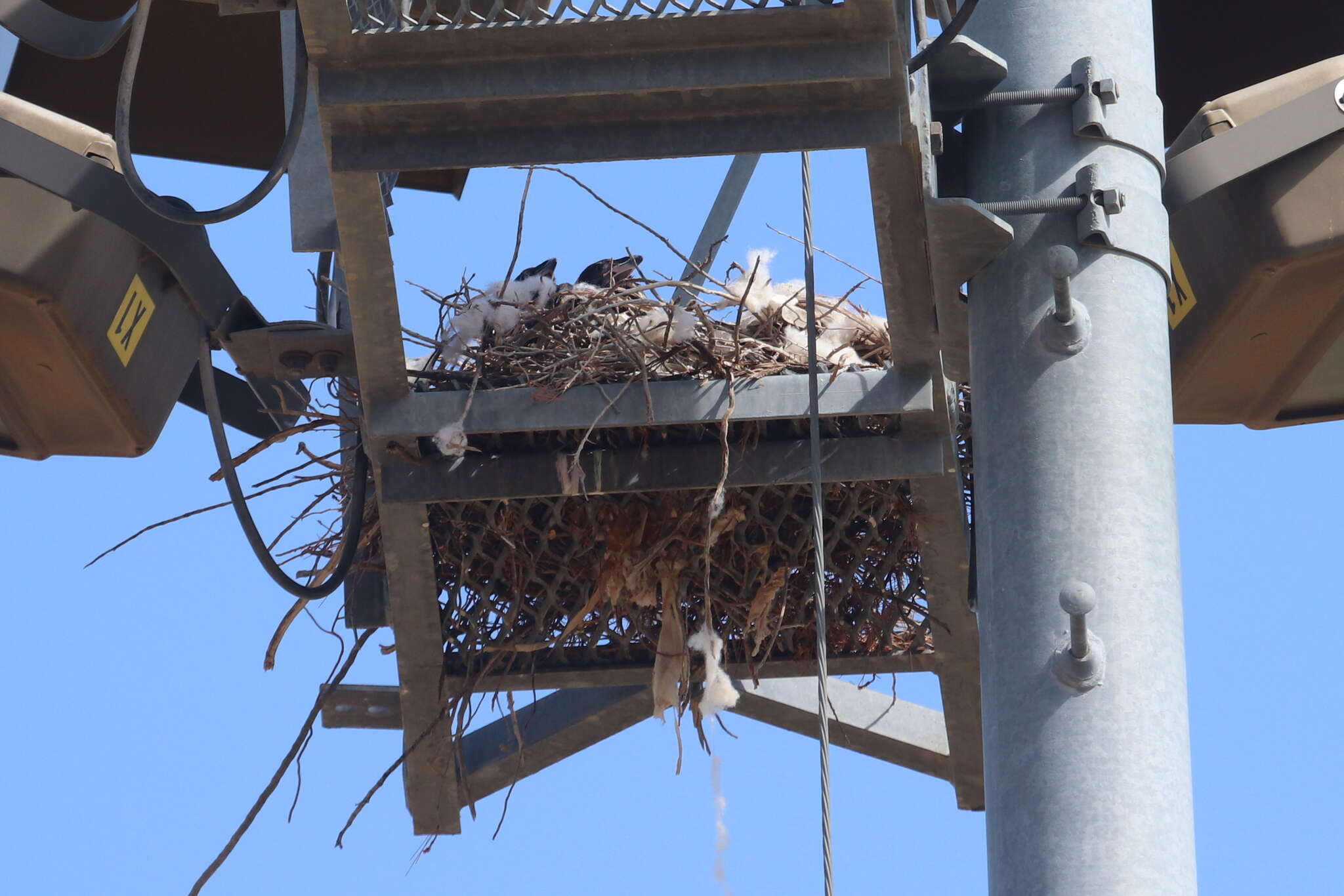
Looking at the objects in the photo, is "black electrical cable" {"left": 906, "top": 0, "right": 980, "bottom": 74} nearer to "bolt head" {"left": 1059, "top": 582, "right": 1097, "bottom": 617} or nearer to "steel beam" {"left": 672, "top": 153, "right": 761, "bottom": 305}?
"bolt head" {"left": 1059, "top": 582, "right": 1097, "bottom": 617}

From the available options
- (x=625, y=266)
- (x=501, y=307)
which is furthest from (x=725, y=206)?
(x=501, y=307)

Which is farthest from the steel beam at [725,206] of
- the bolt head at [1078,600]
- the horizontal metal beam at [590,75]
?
the bolt head at [1078,600]

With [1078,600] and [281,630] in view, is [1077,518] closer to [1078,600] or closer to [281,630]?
[1078,600]

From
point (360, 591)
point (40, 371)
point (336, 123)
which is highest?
point (336, 123)

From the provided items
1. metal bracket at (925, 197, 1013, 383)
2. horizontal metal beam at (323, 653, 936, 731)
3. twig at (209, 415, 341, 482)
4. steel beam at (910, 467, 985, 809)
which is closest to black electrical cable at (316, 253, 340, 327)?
twig at (209, 415, 341, 482)

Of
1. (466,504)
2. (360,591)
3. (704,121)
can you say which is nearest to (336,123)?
(704,121)

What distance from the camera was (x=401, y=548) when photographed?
5.02 m

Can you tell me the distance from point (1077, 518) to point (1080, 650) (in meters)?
0.22

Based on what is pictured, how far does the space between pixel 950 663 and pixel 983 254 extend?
2.14m

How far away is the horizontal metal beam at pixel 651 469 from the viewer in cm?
476

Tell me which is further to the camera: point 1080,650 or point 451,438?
point 451,438

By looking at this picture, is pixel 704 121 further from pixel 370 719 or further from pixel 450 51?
pixel 370 719

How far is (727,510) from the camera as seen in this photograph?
16.6 feet

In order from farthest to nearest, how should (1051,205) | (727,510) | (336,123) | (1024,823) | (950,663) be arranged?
(950,663) < (727,510) < (336,123) < (1051,205) < (1024,823)
